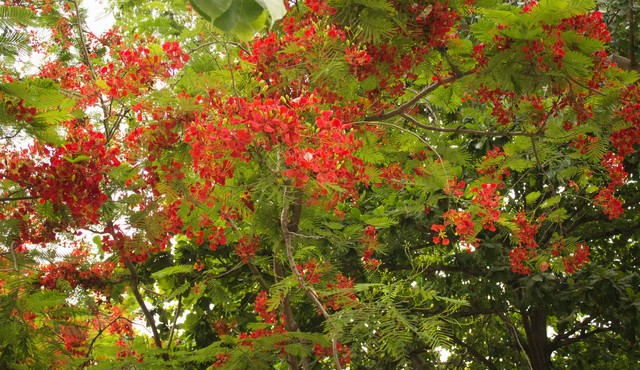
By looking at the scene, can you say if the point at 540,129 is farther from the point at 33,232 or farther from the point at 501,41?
the point at 33,232

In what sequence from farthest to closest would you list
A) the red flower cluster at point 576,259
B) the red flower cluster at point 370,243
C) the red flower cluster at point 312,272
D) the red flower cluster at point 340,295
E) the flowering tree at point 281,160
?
the red flower cluster at point 576,259 < the red flower cluster at point 370,243 < the red flower cluster at point 312,272 < the red flower cluster at point 340,295 < the flowering tree at point 281,160

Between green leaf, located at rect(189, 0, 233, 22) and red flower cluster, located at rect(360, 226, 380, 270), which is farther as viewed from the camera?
red flower cluster, located at rect(360, 226, 380, 270)

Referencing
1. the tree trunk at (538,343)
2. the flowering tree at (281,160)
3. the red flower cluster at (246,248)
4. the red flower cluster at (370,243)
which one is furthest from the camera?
the tree trunk at (538,343)

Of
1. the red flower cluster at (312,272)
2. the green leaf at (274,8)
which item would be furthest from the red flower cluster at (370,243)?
the green leaf at (274,8)

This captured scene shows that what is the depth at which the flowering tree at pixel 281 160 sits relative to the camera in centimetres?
329

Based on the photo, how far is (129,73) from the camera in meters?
3.64

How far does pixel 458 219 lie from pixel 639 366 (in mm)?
4524

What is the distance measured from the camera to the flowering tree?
3289mm

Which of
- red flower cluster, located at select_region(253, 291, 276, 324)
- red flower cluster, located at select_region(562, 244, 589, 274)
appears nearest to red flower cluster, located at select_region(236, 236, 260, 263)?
red flower cluster, located at select_region(253, 291, 276, 324)

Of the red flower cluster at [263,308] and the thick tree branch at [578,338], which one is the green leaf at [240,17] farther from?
the thick tree branch at [578,338]

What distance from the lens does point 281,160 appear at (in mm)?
3131

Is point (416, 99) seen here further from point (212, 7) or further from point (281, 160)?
point (212, 7)

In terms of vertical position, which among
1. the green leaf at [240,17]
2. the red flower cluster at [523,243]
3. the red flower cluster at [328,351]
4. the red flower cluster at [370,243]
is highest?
the red flower cluster at [523,243]

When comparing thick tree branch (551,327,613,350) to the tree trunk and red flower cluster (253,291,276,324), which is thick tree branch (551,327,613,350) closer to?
the tree trunk
